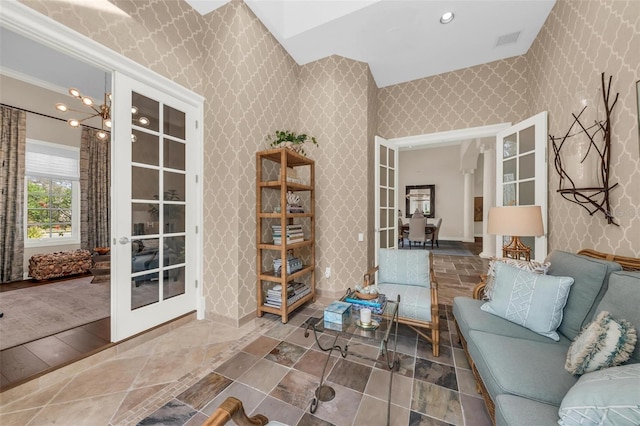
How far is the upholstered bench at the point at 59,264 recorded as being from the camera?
3.98 meters

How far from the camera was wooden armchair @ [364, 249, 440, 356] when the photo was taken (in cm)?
216

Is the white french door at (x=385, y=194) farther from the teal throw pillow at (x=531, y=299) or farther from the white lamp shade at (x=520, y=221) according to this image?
the teal throw pillow at (x=531, y=299)

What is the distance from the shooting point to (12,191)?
393cm

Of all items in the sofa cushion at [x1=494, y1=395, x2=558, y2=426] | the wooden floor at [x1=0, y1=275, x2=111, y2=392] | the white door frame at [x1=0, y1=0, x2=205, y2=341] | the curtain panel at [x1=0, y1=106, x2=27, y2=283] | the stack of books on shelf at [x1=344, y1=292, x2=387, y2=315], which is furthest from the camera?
the curtain panel at [x1=0, y1=106, x2=27, y2=283]

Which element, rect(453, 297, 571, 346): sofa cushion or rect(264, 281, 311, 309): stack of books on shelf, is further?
rect(264, 281, 311, 309): stack of books on shelf

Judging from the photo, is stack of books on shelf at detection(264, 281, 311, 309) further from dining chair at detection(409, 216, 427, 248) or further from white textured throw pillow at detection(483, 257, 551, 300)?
dining chair at detection(409, 216, 427, 248)

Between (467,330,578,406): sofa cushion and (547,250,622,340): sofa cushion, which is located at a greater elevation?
(547,250,622,340): sofa cushion

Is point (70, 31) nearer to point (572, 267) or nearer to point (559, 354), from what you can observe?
point (559, 354)

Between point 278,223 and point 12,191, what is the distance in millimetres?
4501

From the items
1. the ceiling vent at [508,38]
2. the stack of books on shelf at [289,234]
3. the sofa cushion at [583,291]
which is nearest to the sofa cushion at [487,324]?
the sofa cushion at [583,291]

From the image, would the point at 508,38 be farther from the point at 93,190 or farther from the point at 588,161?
the point at 93,190

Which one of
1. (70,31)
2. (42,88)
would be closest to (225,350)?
(70,31)

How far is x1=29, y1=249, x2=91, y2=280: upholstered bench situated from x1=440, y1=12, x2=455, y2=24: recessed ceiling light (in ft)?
21.8

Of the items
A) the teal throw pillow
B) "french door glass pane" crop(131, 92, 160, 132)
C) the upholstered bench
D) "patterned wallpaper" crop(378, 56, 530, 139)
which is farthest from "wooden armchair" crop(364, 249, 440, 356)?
the upholstered bench
